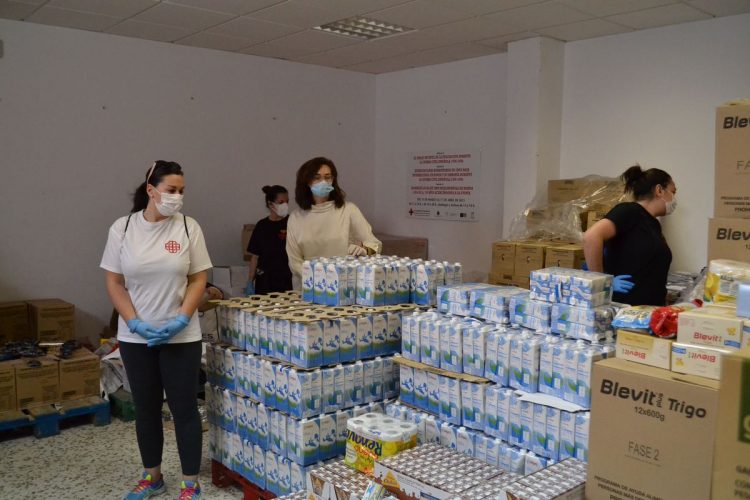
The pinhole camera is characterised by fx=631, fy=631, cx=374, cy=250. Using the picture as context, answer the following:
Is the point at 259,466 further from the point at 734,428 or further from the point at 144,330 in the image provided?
the point at 734,428

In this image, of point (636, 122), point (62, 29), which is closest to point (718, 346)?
point (636, 122)

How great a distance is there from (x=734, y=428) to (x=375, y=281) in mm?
1859

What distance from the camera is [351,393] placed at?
9.23 ft

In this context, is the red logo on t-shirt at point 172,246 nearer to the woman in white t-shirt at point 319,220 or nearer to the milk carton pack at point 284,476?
the woman in white t-shirt at point 319,220

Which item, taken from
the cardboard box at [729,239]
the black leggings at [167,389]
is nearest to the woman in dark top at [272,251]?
the black leggings at [167,389]

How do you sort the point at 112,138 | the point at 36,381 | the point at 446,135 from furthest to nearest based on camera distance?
1. the point at 446,135
2. the point at 112,138
3. the point at 36,381

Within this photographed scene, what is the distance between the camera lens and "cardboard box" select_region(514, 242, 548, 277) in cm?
467

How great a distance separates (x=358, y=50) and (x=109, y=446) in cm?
390

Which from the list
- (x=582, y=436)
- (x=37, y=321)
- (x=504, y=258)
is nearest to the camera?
(x=582, y=436)

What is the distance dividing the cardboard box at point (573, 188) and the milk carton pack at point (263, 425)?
3.16 meters

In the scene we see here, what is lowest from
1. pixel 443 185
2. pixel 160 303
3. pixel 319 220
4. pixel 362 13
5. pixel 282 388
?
pixel 282 388

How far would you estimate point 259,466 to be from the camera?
2.96 metres

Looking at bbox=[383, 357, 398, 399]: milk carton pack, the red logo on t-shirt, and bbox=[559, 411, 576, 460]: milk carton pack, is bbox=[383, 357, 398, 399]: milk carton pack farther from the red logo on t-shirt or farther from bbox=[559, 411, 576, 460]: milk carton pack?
the red logo on t-shirt

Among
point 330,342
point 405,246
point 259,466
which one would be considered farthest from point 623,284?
point 405,246
